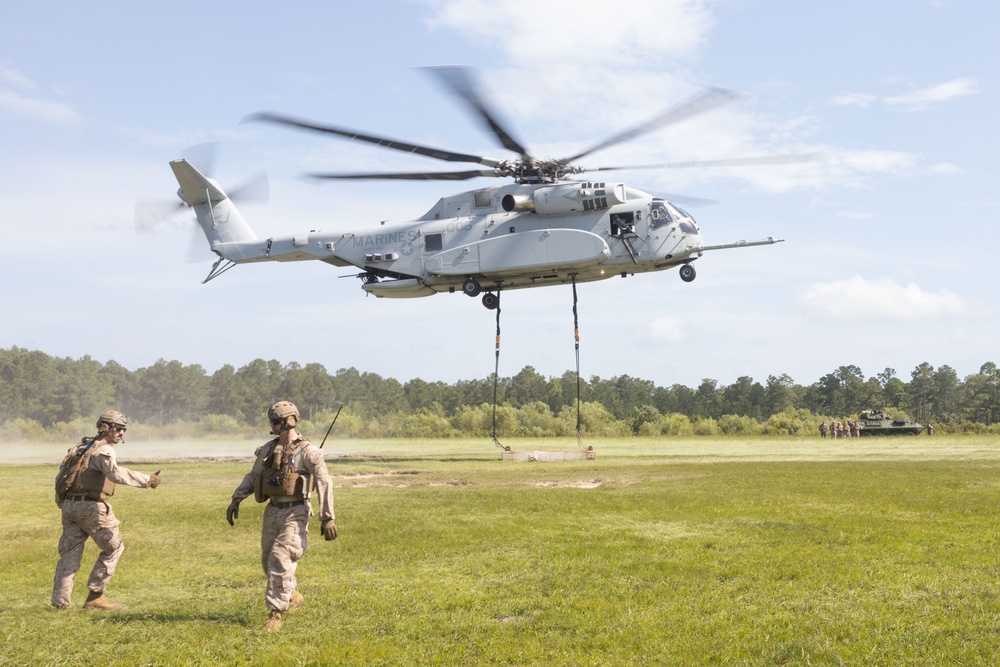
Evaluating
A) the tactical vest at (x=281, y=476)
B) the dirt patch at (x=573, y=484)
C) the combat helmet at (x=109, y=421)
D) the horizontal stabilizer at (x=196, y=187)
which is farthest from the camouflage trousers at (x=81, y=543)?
the horizontal stabilizer at (x=196, y=187)

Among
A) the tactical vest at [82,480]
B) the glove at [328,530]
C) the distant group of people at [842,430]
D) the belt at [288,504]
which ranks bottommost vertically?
the glove at [328,530]

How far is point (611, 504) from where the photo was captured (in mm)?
16281

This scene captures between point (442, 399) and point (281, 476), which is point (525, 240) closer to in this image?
point (281, 476)

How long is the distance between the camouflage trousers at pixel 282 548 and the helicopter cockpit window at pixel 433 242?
77.6 feet

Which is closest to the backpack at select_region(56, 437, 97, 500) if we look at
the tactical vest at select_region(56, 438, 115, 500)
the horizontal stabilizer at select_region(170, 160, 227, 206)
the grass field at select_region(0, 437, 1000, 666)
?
the tactical vest at select_region(56, 438, 115, 500)

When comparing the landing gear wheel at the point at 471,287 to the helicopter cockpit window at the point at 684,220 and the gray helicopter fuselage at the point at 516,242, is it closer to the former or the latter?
the gray helicopter fuselage at the point at 516,242

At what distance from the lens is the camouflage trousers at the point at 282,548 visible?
830cm

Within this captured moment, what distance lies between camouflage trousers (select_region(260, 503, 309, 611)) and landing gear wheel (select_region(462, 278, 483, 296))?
23.6 metres

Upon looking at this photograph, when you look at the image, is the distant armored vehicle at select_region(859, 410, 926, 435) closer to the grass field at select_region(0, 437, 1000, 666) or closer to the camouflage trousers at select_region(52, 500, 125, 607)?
the grass field at select_region(0, 437, 1000, 666)

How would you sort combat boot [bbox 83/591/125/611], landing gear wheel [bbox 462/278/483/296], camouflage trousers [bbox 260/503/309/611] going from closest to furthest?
camouflage trousers [bbox 260/503/309/611], combat boot [bbox 83/591/125/611], landing gear wheel [bbox 462/278/483/296]

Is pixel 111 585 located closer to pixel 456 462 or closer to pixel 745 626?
pixel 745 626

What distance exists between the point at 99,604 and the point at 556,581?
4.92 m

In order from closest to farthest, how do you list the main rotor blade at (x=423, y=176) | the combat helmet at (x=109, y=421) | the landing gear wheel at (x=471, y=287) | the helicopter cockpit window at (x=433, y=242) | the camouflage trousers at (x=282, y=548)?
the camouflage trousers at (x=282, y=548) < the combat helmet at (x=109, y=421) < the main rotor blade at (x=423, y=176) < the helicopter cockpit window at (x=433, y=242) < the landing gear wheel at (x=471, y=287)

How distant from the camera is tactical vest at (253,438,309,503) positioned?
27.9ft
